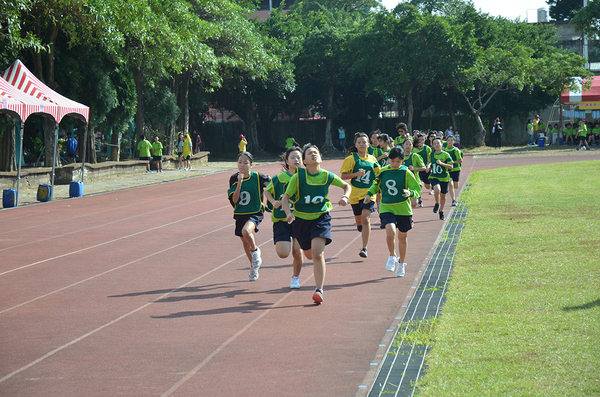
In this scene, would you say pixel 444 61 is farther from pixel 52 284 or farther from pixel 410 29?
pixel 52 284

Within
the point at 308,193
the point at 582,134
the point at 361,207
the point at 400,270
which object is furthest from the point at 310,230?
the point at 582,134

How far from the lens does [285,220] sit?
318 inches

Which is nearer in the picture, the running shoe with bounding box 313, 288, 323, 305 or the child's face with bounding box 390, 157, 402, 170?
the running shoe with bounding box 313, 288, 323, 305

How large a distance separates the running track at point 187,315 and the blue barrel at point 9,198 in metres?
5.19

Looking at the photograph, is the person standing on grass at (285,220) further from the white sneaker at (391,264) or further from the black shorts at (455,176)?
the black shorts at (455,176)

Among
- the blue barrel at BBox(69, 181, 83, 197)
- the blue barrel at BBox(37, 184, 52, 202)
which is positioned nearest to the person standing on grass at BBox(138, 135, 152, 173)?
the blue barrel at BBox(69, 181, 83, 197)

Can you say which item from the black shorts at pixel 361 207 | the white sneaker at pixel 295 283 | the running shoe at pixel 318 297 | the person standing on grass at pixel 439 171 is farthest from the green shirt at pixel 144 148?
the running shoe at pixel 318 297

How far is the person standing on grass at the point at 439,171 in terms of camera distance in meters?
14.0

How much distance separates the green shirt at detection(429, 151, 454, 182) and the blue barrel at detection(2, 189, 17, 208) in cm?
Result: 1115

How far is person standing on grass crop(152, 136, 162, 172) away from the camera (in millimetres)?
Answer: 31484

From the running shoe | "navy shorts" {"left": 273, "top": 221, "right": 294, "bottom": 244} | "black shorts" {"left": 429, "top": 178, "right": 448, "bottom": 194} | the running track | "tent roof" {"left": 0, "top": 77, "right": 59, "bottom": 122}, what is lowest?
the running track

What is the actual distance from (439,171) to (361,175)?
4822mm

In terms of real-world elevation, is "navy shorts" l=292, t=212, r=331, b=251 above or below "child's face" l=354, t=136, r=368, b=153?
below

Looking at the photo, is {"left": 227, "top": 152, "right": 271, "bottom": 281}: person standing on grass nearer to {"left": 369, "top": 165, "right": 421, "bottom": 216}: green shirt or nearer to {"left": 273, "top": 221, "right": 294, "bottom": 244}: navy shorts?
{"left": 273, "top": 221, "right": 294, "bottom": 244}: navy shorts
